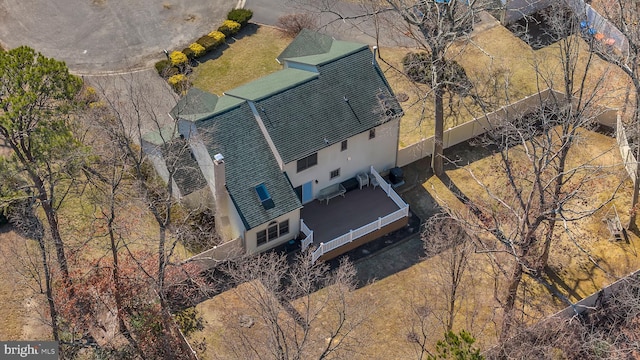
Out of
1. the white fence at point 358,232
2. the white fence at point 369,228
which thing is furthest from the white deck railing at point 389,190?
the white fence at point 358,232

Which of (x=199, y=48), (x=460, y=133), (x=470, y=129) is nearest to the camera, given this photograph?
(x=460, y=133)

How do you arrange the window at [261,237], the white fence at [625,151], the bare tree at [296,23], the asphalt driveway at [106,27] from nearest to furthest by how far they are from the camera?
the window at [261,237], the white fence at [625,151], the asphalt driveway at [106,27], the bare tree at [296,23]

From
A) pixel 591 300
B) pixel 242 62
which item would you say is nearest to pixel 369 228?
pixel 591 300

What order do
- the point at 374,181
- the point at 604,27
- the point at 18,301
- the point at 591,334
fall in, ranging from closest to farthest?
the point at 591,334 < the point at 18,301 < the point at 374,181 < the point at 604,27

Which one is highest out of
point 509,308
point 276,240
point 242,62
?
point 242,62

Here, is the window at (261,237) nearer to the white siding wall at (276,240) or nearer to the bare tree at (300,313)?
the white siding wall at (276,240)

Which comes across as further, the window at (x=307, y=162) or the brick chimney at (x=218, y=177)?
the window at (x=307, y=162)

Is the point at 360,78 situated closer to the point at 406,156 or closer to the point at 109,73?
the point at 406,156

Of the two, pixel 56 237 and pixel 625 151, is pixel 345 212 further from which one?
pixel 625 151
